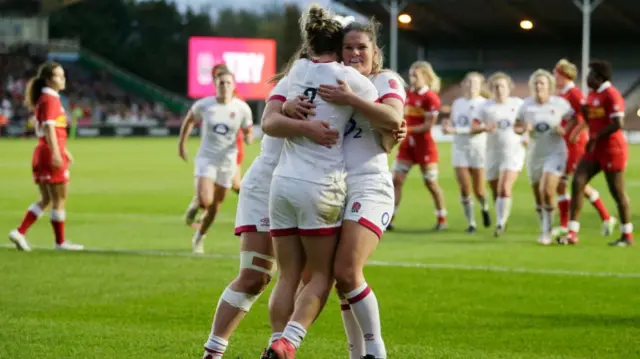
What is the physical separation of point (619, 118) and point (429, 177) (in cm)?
380

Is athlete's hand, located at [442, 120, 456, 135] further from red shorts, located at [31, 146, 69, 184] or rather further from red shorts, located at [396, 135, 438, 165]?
red shorts, located at [31, 146, 69, 184]

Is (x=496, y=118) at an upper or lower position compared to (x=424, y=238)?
upper

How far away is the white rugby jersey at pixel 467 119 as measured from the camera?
19.0m

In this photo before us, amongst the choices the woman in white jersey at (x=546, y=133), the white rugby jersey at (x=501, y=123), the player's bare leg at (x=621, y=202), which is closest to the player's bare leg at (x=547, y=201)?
the woman in white jersey at (x=546, y=133)

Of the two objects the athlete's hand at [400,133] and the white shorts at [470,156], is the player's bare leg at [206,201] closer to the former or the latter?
the white shorts at [470,156]

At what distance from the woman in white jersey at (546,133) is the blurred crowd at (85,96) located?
52876 mm

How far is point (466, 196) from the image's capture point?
18.9 m

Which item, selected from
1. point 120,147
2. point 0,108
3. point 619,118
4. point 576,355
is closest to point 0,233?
point 619,118

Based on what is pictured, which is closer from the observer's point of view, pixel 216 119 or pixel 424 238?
pixel 216 119

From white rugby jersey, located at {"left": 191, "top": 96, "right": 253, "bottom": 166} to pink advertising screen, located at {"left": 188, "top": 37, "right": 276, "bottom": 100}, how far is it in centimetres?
4697

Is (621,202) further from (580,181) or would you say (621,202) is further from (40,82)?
(40,82)

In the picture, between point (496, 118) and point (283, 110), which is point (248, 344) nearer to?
point (283, 110)

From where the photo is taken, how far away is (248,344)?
885 centimetres

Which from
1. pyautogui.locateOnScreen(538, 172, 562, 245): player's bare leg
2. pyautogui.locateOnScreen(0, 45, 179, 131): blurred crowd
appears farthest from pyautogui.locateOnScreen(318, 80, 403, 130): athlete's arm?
pyautogui.locateOnScreen(0, 45, 179, 131): blurred crowd
